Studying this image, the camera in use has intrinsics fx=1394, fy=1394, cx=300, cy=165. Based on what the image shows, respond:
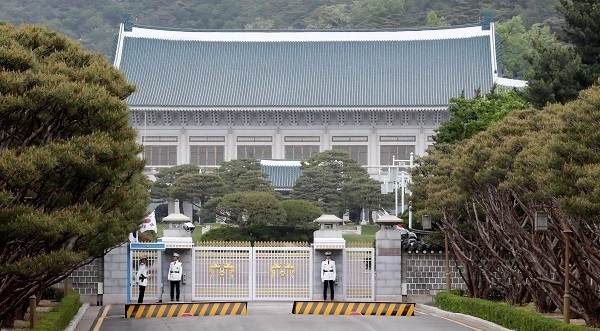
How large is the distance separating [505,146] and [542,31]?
279 feet

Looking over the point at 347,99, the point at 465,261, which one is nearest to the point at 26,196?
the point at 465,261

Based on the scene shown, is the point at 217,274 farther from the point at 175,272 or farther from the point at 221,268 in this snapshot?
the point at 175,272

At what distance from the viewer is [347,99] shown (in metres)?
89.7

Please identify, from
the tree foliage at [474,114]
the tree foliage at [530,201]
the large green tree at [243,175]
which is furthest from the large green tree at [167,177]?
the tree foliage at [530,201]

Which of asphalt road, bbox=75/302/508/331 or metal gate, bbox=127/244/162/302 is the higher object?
metal gate, bbox=127/244/162/302

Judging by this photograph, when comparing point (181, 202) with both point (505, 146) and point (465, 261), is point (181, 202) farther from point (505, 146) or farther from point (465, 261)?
point (505, 146)

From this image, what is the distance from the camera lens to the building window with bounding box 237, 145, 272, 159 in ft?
295

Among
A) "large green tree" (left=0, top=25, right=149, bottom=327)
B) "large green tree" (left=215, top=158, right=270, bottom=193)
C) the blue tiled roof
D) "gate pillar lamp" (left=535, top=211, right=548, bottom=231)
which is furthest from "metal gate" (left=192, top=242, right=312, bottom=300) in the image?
the blue tiled roof

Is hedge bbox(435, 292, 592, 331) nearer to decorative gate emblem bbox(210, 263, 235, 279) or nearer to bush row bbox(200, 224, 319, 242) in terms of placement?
decorative gate emblem bbox(210, 263, 235, 279)

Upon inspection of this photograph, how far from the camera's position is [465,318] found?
32594mm

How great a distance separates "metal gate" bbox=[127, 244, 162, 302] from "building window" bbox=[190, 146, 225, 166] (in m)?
49.1

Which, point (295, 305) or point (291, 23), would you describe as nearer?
point (295, 305)

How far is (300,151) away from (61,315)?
62544mm

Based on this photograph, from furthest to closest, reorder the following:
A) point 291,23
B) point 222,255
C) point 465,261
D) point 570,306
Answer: point 291,23
point 222,255
point 465,261
point 570,306
